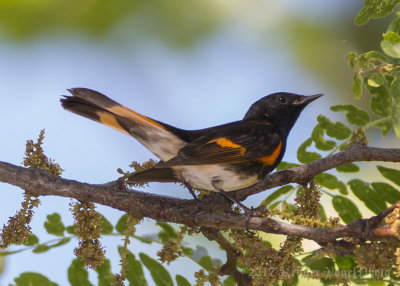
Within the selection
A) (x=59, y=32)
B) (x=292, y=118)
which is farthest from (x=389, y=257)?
(x=59, y=32)

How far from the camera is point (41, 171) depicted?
95.2 inches

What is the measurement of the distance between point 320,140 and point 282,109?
881 millimetres

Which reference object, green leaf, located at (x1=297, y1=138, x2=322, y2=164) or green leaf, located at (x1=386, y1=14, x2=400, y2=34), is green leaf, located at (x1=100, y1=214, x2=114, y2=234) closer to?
green leaf, located at (x1=297, y1=138, x2=322, y2=164)

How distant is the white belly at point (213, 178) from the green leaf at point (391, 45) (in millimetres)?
1164

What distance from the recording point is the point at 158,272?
2586 mm

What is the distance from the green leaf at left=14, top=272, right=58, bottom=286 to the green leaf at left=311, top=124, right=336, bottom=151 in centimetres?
159

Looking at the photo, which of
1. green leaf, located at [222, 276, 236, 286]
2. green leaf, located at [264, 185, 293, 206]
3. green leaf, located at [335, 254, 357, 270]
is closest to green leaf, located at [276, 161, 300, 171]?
green leaf, located at [264, 185, 293, 206]

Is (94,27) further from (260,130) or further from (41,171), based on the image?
(41,171)

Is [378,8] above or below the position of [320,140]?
above

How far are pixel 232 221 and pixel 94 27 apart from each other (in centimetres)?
388

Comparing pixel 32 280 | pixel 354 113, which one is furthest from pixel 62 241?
pixel 354 113

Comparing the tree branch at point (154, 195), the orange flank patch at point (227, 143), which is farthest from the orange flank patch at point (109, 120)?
the orange flank patch at point (227, 143)

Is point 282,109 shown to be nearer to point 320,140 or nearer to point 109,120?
point 320,140

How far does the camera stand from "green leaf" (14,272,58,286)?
241cm
